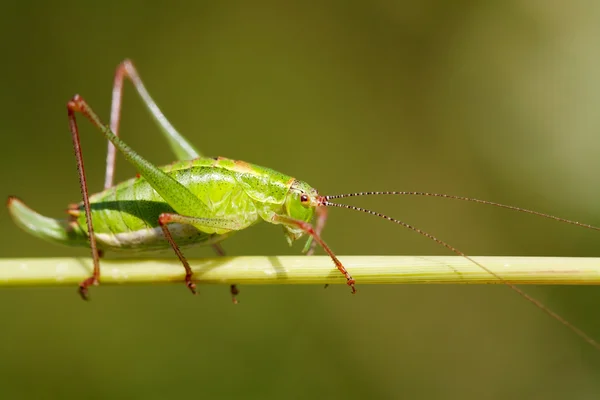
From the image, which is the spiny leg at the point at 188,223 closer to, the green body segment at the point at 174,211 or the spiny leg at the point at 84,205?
the green body segment at the point at 174,211

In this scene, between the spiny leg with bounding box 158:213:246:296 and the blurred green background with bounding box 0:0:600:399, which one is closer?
the spiny leg with bounding box 158:213:246:296

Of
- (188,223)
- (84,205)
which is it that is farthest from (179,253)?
(84,205)

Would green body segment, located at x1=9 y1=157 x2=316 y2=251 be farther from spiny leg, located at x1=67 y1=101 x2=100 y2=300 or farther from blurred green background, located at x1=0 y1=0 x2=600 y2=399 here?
blurred green background, located at x1=0 y1=0 x2=600 y2=399

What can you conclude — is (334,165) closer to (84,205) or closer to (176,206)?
(176,206)

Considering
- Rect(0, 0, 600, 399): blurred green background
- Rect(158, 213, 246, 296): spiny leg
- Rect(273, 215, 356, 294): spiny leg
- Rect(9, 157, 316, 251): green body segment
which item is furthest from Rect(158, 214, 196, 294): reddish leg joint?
Rect(0, 0, 600, 399): blurred green background

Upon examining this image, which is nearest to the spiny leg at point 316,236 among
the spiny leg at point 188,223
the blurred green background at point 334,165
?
the spiny leg at point 188,223

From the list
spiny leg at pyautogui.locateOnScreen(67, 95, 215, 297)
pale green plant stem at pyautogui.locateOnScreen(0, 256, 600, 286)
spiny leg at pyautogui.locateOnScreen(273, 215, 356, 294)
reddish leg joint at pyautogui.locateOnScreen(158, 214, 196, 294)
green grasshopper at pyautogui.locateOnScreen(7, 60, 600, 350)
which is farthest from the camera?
green grasshopper at pyautogui.locateOnScreen(7, 60, 600, 350)
